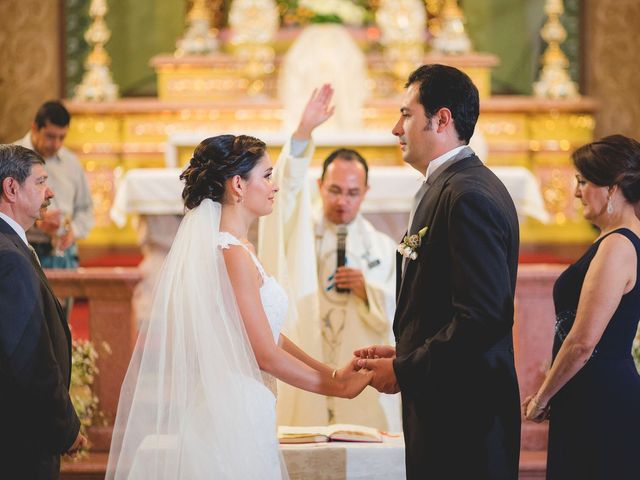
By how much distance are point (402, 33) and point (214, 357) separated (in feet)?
20.4

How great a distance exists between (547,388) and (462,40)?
6.22 m

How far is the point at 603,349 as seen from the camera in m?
Answer: 4.09

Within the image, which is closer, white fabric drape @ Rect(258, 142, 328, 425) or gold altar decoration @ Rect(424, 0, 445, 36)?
white fabric drape @ Rect(258, 142, 328, 425)

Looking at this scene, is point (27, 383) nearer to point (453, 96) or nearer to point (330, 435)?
point (330, 435)

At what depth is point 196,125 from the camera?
970cm

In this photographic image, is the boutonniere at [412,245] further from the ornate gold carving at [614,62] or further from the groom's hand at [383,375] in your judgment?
the ornate gold carving at [614,62]

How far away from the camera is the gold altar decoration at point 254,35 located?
9750 mm

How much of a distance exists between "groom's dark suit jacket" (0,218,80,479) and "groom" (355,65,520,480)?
3.72ft

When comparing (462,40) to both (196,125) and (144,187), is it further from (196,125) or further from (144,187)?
(144,187)

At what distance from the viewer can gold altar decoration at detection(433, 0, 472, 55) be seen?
32.4 ft

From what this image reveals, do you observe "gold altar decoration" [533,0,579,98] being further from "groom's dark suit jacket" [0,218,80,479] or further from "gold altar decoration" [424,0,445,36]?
"groom's dark suit jacket" [0,218,80,479]

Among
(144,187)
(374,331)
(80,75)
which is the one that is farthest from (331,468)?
(80,75)

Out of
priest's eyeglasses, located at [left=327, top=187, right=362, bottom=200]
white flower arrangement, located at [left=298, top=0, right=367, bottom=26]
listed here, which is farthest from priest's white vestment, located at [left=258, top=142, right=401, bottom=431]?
white flower arrangement, located at [left=298, top=0, right=367, bottom=26]

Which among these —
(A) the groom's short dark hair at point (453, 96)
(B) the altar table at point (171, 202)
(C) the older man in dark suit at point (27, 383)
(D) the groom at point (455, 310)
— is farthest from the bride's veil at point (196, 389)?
(B) the altar table at point (171, 202)
